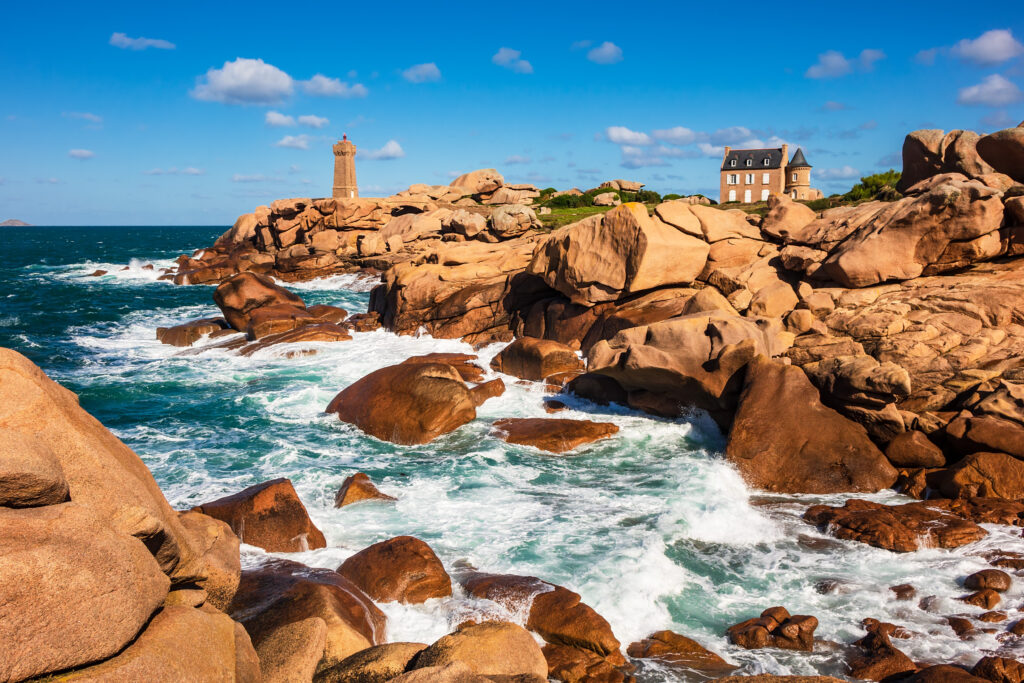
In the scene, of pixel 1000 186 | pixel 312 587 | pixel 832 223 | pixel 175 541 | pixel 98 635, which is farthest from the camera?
pixel 832 223

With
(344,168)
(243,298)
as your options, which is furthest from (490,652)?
(344,168)

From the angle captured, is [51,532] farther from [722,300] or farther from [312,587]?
[722,300]

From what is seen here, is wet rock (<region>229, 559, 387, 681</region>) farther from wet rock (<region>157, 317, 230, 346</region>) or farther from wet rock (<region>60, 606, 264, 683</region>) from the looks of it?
wet rock (<region>157, 317, 230, 346</region>)

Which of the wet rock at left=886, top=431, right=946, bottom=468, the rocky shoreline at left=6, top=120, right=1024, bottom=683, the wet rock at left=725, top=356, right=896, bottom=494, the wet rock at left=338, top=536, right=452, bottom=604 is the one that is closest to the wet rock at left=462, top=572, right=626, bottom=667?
the rocky shoreline at left=6, top=120, right=1024, bottom=683

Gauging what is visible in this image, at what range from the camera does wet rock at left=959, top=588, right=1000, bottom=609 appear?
1003cm

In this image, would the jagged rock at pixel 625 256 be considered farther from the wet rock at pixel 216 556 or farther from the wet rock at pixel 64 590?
the wet rock at pixel 64 590

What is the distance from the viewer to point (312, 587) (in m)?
9.28

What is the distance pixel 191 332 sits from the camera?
32.1 metres

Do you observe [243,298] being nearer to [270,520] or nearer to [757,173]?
[270,520]

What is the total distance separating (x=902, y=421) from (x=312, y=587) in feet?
42.7

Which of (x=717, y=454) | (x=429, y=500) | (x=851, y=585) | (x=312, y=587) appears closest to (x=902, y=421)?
(x=717, y=454)

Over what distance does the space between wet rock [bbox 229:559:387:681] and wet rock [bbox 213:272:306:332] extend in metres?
23.5

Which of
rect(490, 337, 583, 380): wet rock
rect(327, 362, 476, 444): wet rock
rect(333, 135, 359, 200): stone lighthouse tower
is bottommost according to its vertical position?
rect(327, 362, 476, 444): wet rock

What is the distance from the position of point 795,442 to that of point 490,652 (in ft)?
33.8
